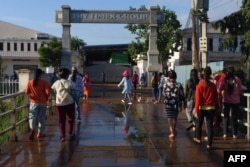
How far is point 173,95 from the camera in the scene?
10.8m

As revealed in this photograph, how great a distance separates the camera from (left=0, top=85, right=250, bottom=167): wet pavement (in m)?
8.22

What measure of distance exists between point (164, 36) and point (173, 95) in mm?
36257

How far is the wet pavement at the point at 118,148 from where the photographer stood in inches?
324

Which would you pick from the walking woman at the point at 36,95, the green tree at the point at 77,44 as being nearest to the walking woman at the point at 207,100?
the walking woman at the point at 36,95

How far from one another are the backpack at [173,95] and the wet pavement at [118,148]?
0.77 meters

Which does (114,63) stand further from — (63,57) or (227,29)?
(227,29)

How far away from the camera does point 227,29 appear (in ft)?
71.6

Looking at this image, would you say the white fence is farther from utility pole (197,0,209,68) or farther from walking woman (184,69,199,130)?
walking woman (184,69,199,130)

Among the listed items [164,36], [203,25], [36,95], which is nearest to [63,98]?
[36,95]

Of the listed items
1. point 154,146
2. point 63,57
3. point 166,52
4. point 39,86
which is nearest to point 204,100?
point 154,146

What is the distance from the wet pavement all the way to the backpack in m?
0.77

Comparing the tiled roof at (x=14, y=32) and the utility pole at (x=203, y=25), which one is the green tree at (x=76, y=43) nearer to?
the tiled roof at (x=14, y=32)

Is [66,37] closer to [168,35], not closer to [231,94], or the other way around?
[168,35]

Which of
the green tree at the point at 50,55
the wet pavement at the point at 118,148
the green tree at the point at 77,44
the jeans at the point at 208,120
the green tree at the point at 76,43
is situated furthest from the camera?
the green tree at the point at 76,43
